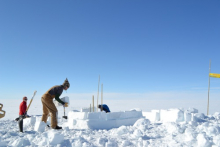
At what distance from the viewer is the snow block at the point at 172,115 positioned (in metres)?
6.33

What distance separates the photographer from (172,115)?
258 inches

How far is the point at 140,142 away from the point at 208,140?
1.20 metres

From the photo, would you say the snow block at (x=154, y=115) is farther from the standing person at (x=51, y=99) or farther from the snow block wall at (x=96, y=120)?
the standing person at (x=51, y=99)

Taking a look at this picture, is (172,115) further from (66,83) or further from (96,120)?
(66,83)

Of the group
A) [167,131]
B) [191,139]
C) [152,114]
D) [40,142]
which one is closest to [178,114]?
[152,114]

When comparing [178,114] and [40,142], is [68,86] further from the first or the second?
[178,114]

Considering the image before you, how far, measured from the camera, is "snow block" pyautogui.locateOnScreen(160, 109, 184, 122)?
6328 millimetres

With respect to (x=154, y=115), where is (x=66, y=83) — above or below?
above

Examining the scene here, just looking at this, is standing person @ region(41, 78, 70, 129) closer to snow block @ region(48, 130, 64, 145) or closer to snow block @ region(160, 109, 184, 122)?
snow block @ region(48, 130, 64, 145)

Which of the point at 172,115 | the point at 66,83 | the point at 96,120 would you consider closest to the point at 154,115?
the point at 172,115

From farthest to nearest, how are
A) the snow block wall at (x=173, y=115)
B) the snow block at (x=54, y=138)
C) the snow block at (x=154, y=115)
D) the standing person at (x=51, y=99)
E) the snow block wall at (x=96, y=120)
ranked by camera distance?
the snow block at (x=154, y=115) → the snow block wall at (x=173, y=115) → the snow block wall at (x=96, y=120) → the standing person at (x=51, y=99) → the snow block at (x=54, y=138)

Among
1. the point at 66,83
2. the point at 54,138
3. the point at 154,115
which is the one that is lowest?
the point at 154,115

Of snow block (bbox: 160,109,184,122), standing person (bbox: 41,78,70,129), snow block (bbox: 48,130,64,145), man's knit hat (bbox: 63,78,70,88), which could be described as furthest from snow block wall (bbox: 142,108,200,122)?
snow block (bbox: 48,130,64,145)

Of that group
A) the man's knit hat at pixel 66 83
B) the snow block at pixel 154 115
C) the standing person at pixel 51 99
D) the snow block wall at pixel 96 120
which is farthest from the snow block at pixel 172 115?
the standing person at pixel 51 99
